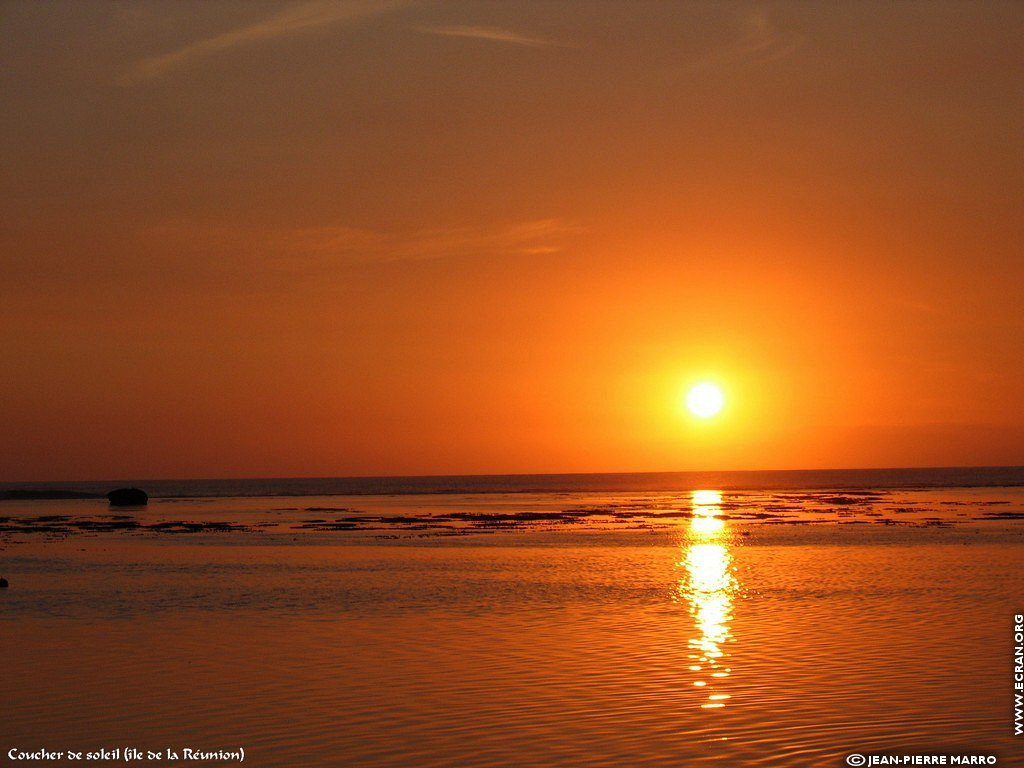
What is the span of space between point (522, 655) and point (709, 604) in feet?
27.9

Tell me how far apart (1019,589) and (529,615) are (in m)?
14.7

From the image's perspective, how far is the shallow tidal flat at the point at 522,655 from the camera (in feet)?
46.6

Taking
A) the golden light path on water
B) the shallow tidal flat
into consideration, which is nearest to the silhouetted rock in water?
the shallow tidal flat

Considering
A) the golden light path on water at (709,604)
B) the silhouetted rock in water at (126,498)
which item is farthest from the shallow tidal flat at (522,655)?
the silhouetted rock in water at (126,498)

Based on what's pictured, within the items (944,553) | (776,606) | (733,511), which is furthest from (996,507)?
(776,606)

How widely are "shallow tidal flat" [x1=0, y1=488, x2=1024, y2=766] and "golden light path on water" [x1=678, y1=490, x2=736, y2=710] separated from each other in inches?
4.9

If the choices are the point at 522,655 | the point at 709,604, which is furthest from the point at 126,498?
the point at 522,655

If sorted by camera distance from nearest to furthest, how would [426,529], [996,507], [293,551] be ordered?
[293,551] < [426,529] < [996,507]

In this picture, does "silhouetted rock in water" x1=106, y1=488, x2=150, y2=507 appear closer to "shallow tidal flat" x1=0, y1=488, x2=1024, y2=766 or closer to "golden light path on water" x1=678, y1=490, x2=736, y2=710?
"shallow tidal flat" x1=0, y1=488, x2=1024, y2=766

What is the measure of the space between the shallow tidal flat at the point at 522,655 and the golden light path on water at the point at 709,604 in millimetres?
124

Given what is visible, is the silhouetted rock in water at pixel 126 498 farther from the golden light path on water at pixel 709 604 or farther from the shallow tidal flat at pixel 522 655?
the golden light path on water at pixel 709 604

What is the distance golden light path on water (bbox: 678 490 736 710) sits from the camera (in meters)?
17.5

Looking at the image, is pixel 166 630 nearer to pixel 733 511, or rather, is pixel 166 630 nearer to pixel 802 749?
pixel 802 749

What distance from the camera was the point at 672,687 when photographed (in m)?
16.9
